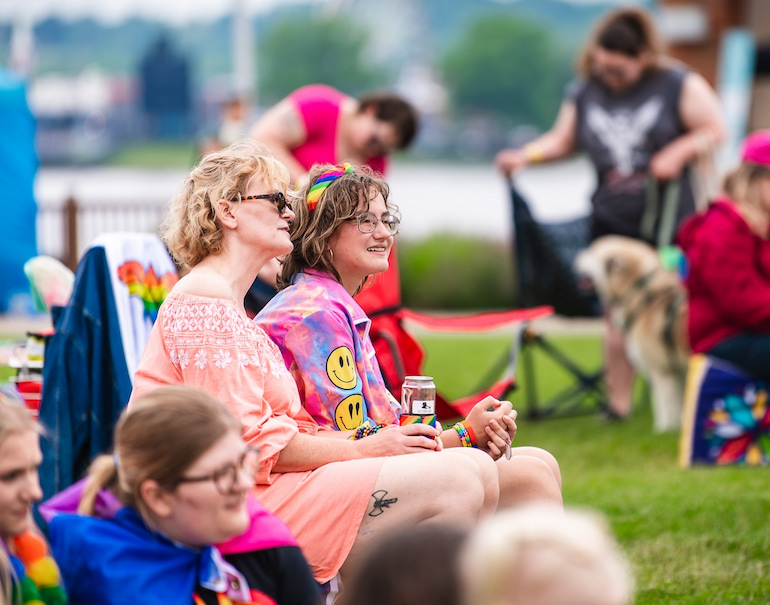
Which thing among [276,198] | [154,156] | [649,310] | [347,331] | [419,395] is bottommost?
[154,156]

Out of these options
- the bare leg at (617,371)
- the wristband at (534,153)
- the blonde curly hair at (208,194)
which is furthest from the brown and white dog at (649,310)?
the blonde curly hair at (208,194)

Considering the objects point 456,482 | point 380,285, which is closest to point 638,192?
point 380,285

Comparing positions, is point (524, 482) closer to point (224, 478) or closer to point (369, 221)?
point (369, 221)

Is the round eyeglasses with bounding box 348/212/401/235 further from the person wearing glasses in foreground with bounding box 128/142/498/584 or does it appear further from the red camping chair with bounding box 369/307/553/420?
the red camping chair with bounding box 369/307/553/420

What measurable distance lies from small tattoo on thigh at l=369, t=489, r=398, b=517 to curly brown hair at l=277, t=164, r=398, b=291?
69cm

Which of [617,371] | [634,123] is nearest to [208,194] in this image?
[634,123]

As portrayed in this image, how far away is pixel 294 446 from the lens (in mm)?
2502

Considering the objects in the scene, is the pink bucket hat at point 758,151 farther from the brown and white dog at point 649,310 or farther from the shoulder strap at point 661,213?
the brown and white dog at point 649,310

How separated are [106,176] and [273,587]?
4343 centimetres

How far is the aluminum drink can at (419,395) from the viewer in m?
2.59

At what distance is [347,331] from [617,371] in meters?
4.31

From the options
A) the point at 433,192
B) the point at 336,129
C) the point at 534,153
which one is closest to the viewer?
the point at 336,129

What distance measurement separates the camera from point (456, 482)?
243 cm

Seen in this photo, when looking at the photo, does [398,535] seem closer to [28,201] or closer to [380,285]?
[380,285]
